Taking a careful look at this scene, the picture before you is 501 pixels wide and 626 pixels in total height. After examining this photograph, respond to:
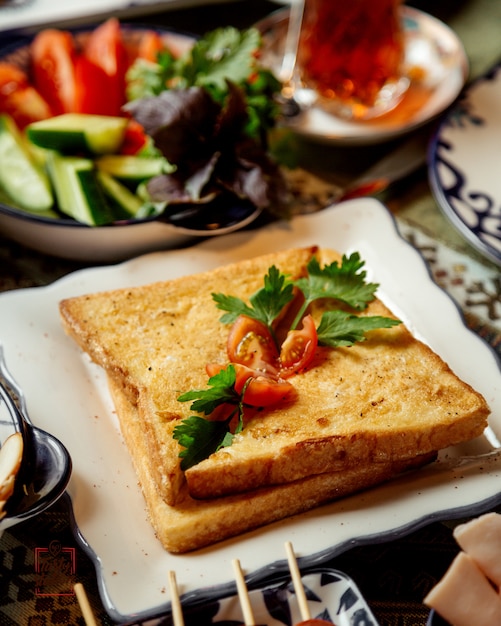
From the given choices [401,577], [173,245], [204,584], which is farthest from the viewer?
[173,245]

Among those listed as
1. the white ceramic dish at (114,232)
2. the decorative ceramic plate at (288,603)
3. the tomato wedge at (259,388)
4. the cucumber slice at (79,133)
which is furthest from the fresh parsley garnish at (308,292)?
the cucumber slice at (79,133)

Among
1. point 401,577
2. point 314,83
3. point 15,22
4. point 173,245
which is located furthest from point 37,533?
point 15,22

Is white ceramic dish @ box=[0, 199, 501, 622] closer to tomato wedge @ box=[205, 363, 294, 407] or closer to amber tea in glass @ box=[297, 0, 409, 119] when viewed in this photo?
tomato wedge @ box=[205, 363, 294, 407]

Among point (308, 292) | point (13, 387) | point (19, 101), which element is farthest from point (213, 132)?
point (13, 387)

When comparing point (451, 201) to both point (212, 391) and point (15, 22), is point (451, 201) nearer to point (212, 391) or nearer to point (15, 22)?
point (212, 391)

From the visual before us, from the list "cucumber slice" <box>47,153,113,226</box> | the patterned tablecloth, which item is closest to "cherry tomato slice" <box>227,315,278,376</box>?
the patterned tablecloth

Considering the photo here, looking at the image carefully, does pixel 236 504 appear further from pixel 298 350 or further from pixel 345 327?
pixel 345 327
